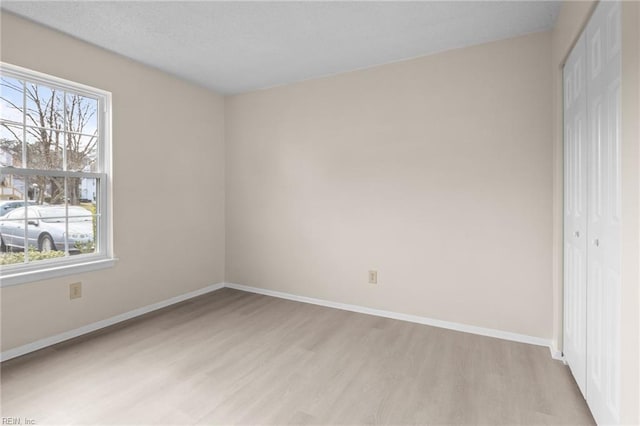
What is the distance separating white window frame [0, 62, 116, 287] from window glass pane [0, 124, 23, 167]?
54 mm

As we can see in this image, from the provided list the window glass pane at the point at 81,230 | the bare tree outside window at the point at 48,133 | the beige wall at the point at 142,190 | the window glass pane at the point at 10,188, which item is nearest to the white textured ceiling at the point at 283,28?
the beige wall at the point at 142,190

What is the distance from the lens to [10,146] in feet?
7.78

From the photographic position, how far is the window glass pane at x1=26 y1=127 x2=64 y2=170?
2479 millimetres

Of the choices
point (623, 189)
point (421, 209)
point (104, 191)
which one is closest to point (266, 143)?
point (104, 191)

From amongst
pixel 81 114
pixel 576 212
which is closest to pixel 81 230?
pixel 81 114

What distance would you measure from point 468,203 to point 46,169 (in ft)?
11.4

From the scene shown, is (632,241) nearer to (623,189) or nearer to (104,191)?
(623,189)

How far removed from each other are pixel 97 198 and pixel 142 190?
39 centimetres

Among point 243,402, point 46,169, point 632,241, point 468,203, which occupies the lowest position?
point 243,402

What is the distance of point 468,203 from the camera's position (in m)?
2.79

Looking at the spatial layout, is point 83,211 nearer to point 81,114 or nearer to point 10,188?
point 10,188

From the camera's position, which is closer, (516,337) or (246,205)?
(516,337)

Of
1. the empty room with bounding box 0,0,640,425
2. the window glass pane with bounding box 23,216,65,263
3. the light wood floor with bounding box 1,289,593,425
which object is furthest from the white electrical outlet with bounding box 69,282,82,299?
the light wood floor with bounding box 1,289,593,425

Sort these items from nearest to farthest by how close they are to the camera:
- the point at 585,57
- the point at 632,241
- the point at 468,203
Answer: the point at 632,241
the point at 585,57
the point at 468,203
